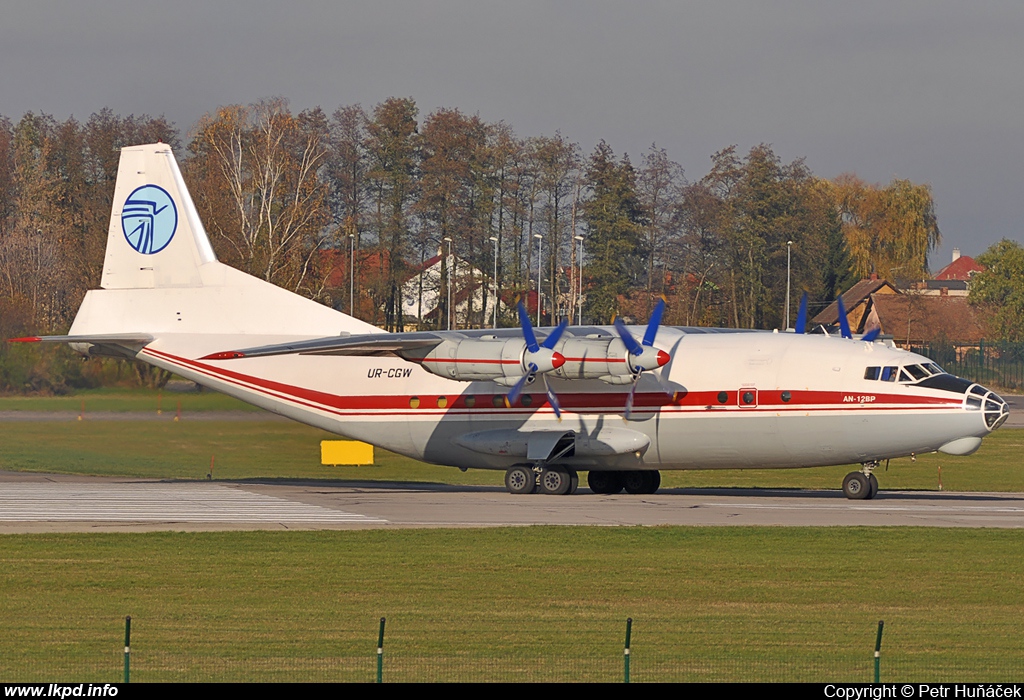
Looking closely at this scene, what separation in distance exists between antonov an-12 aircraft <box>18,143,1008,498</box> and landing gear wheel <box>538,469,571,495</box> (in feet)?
0.14

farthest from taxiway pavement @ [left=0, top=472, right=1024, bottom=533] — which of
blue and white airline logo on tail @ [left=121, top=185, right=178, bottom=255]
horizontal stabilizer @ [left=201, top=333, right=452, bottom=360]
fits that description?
blue and white airline logo on tail @ [left=121, top=185, right=178, bottom=255]

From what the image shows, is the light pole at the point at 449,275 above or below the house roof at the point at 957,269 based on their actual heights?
Answer: below

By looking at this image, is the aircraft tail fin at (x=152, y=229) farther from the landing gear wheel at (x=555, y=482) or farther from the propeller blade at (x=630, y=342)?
the propeller blade at (x=630, y=342)

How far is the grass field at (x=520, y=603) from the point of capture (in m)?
12.2

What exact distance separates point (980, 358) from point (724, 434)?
54.9 meters

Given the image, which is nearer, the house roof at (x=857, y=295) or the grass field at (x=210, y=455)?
the grass field at (x=210, y=455)

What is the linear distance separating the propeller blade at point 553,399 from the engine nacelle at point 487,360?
34.3 inches

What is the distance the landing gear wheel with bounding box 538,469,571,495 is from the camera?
104 ft

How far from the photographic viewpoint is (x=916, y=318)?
85.6 m

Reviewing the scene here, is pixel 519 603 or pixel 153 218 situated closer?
pixel 519 603

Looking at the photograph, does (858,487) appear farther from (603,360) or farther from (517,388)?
(517,388)

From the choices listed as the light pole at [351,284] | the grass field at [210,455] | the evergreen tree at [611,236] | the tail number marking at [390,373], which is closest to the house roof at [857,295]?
the evergreen tree at [611,236]

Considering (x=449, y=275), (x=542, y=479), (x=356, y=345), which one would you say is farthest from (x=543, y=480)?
(x=449, y=275)

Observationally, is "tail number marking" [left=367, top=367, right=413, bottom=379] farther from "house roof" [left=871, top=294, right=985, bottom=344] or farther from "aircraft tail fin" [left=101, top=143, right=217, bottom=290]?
"house roof" [left=871, top=294, right=985, bottom=344]
